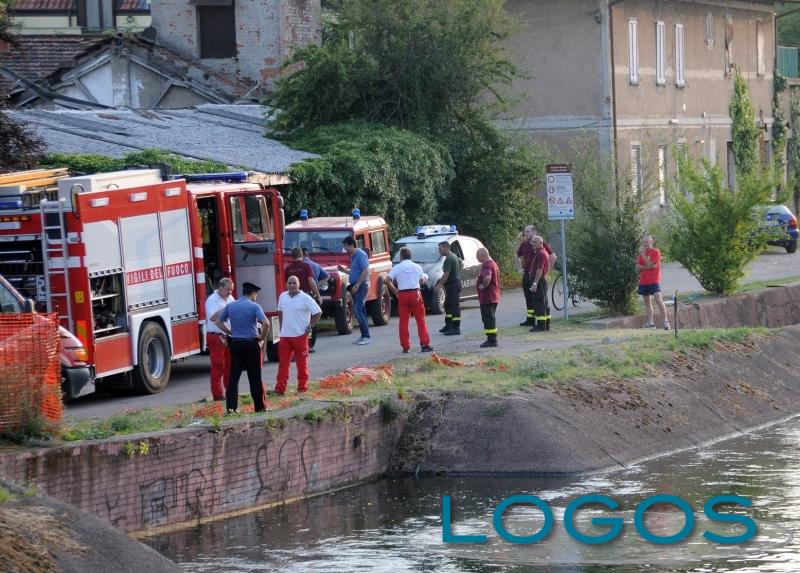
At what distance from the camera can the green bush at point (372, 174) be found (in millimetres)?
31562

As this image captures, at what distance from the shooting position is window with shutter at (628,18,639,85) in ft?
148

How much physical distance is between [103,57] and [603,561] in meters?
32.5

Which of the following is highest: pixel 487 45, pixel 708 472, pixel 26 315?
pixel 487 45

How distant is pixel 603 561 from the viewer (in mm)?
12938

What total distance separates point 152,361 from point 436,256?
11626 mm

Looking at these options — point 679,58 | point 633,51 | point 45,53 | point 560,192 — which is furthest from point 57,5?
point 560,192

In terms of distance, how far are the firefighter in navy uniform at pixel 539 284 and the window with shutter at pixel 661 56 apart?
2274cm

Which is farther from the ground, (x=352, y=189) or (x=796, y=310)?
(x=352, y=189)

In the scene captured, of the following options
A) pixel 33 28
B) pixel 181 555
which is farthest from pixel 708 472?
pixel 33 28

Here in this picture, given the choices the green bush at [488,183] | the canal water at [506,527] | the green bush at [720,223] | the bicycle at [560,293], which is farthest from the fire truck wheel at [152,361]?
the green bush at [488,183]

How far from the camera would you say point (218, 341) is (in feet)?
58.8

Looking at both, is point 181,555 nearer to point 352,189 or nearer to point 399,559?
point 399,559

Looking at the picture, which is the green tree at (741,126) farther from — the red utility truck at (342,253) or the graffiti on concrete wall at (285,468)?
the graffiti on concrete wall at (285,468)

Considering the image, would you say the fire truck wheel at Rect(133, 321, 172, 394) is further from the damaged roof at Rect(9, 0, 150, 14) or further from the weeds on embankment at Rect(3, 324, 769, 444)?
the damaged roof at Rect(9, 0, 150, 14)
